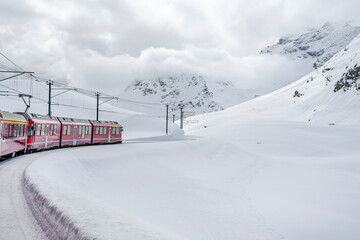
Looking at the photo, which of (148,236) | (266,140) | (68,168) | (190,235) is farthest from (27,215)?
(266,140)

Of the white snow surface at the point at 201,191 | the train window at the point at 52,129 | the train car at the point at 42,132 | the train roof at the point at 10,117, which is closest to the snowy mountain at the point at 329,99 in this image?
the white snow surface at the point at 201,191

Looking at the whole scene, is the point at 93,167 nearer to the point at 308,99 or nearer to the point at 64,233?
the point at 64,233

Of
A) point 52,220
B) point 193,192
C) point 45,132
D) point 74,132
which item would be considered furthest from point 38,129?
point 52,220

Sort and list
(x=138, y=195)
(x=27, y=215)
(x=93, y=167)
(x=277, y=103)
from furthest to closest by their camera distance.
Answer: (x=277, y=103)
(x=93, y=167)
(x=138, y=195)
(x=27, y=215)

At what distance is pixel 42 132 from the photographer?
29203 millimetres

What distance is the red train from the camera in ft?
71.6

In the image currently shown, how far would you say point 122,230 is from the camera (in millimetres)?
5766

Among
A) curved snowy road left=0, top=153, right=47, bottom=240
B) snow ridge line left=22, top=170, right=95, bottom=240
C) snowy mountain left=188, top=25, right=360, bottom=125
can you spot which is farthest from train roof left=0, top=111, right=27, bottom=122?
snowy mountain left=188, top=25, right=360, bottom=125

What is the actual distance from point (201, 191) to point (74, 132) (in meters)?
16.3

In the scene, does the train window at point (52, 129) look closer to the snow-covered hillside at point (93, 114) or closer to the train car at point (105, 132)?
the train car at point (105, 132)

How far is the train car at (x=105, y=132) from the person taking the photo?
4097cm

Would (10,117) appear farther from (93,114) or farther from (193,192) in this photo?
(93,114)

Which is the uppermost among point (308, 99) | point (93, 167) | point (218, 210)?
point (308, 99)

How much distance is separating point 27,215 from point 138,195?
1718 centimetres
